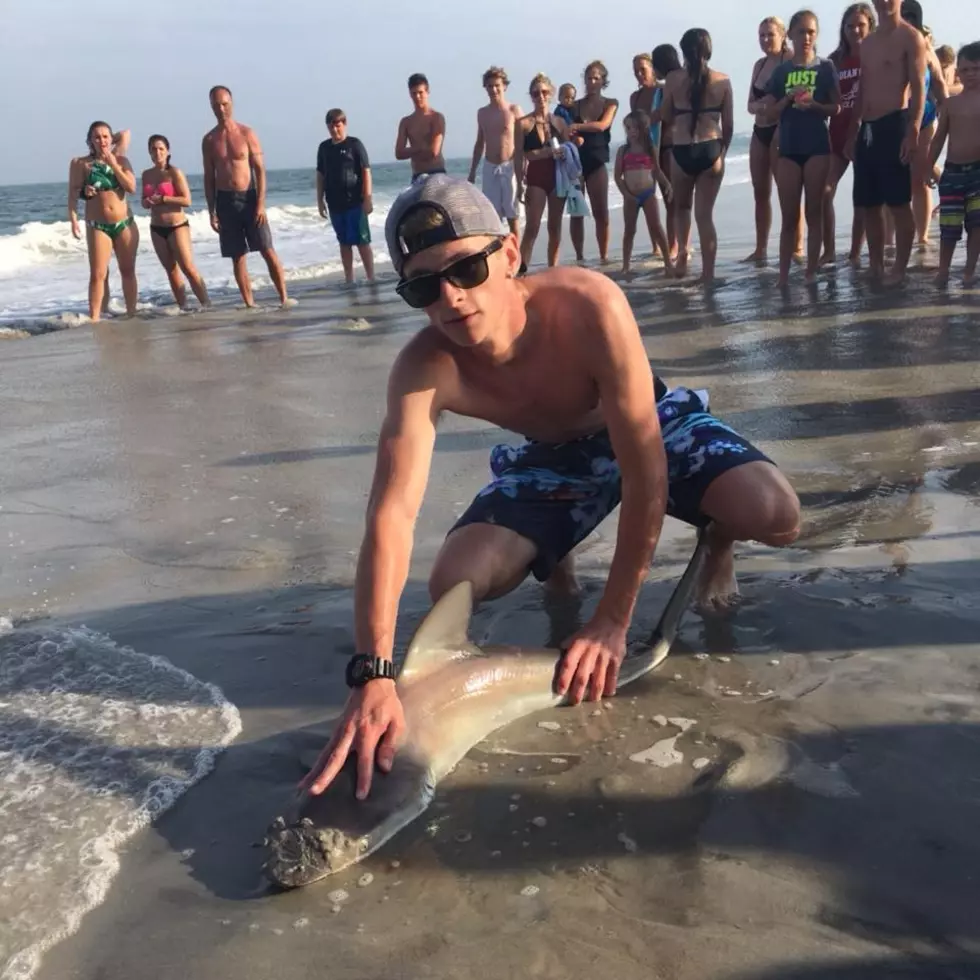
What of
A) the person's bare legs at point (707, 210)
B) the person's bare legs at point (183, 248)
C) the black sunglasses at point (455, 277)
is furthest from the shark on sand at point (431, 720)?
the person's bare legs at point (183, 248)

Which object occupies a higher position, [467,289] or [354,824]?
[467,289]

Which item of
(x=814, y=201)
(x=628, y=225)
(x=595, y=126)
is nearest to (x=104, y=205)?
(x=595, y=126)

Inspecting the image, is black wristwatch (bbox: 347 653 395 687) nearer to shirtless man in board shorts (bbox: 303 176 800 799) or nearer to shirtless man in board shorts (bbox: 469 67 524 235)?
shirtless man in board shorts (bbox: 303 176 800 799)

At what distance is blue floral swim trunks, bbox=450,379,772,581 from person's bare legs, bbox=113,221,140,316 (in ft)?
28.2

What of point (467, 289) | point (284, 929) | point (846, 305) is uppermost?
point (467, 289)

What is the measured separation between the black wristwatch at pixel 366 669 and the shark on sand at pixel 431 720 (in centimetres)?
8

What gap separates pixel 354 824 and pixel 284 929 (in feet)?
0.83

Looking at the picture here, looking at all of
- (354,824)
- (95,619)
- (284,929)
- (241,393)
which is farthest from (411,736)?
(241,393)

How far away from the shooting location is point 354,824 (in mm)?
2229

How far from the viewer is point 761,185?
10.4 metres

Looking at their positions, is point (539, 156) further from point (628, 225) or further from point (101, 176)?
point (101, 176)

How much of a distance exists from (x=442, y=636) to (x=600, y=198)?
385 inches

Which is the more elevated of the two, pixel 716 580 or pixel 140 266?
pixel 140 266

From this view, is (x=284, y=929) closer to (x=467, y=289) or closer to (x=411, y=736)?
(x=411, y=736)
